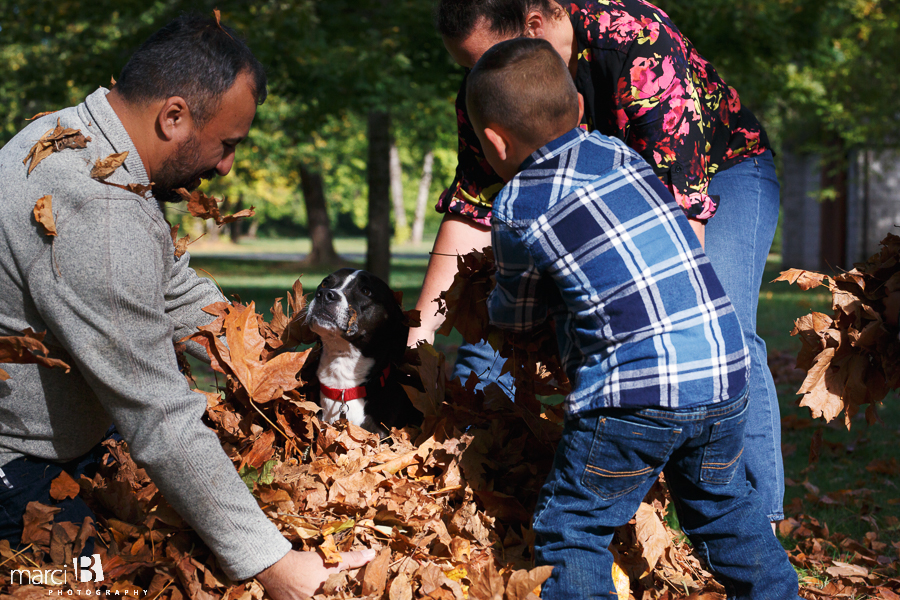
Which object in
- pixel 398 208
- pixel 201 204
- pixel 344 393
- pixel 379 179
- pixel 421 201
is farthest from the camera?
pixel 398 208

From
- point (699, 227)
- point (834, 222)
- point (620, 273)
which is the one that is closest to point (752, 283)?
point (699, 227)

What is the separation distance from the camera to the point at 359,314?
10.6 feet

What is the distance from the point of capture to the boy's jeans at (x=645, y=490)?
2006 millimetres

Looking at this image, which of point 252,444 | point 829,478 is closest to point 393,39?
point 829,478

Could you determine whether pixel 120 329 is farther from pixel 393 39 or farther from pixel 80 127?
pixel 393 39

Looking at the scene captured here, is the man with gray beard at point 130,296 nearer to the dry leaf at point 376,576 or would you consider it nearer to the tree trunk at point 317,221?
the dry leaf at point 376,576

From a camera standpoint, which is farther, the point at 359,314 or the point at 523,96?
the point at 359,314

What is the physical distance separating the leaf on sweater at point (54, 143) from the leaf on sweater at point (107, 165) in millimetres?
102

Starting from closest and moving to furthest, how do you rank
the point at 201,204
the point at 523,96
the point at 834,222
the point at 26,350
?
the point at 26,350, the point at 523,96, the point at 201,204, the point at 834,222

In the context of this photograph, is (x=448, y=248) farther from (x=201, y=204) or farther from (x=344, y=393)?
(x=201, y=204)

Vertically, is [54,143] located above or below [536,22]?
below

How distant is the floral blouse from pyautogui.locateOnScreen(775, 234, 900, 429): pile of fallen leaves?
0.49 meters

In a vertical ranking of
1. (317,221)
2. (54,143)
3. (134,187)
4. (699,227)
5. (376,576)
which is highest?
(54,143)

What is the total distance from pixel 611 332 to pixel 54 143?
63.6 inches
